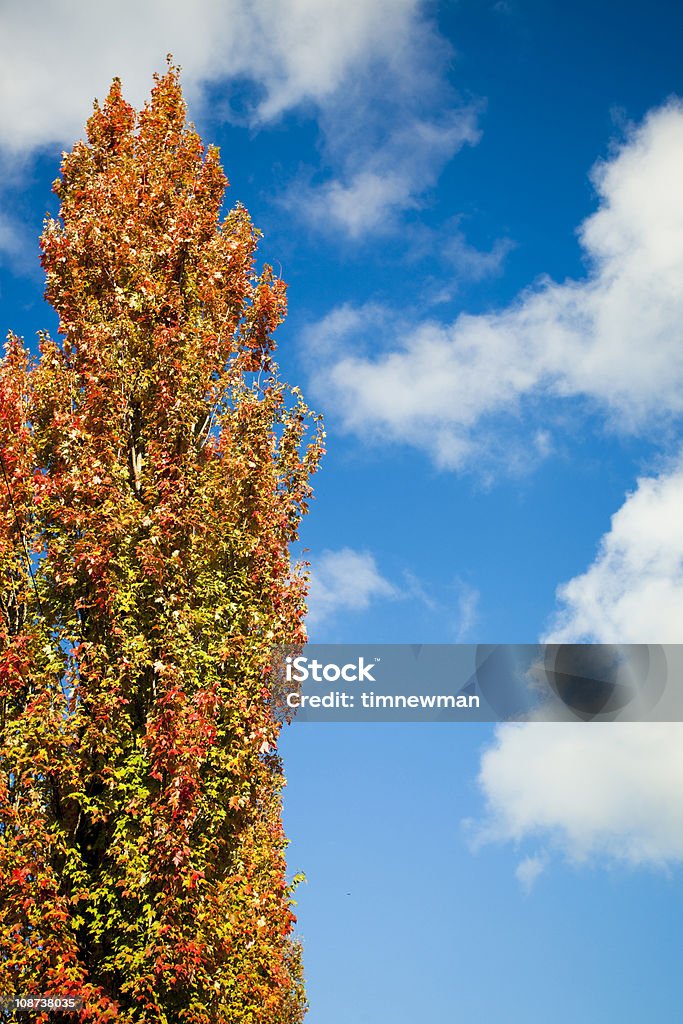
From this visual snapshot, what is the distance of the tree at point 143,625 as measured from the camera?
9883 mm

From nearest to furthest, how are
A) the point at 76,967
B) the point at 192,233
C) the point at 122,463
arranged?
the point at 76,967 < the point at 122,463 < the point at 192,233

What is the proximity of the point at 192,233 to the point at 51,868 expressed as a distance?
28.3ft

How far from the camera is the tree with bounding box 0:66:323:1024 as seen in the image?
9883 millimetres

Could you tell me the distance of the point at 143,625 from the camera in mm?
10891

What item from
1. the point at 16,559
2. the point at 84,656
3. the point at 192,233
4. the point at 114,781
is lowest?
the point at 114,781

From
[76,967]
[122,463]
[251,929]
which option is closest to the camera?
[76,967]

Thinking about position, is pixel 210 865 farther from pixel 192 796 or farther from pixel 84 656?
pixel 84 656

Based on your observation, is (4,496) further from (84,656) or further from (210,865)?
(210,865)

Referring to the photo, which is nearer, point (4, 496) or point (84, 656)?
point (84, 656)

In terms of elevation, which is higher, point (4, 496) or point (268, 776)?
point (4, 496)

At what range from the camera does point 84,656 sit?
10.6m

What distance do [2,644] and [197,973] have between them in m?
4.16

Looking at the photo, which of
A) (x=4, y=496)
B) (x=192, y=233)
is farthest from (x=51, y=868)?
(x=192, y=233)

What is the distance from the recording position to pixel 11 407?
1212 centimetres
